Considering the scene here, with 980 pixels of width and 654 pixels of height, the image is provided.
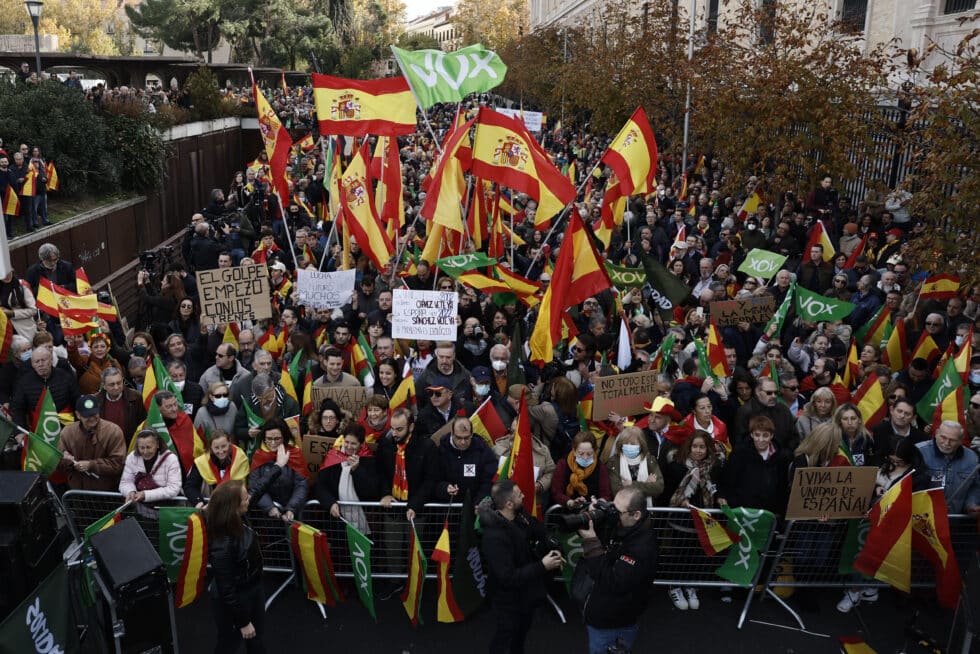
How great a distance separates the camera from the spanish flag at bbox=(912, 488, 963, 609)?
607 cm

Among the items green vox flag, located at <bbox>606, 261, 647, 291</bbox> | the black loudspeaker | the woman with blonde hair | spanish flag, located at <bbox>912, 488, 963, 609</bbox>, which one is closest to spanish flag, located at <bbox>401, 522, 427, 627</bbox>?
the black loudspeaker

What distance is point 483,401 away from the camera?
25.4ft

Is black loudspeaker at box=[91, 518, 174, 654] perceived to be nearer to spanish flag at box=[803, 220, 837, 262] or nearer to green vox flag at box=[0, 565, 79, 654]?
green vox flag at box=[0, 565, 79, 654]

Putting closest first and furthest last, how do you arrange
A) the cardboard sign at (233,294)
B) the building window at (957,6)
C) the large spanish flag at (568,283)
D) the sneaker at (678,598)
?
1. the sneaker at (678,598)
2. the large spanish flag at (568,283)
3. the cardboard sign at (233,294)
4. the building window at (957,6)

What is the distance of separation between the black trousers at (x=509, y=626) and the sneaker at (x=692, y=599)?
1.76 m

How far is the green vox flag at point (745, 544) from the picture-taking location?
648 centimetres

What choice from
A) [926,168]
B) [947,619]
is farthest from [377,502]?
[926,168]

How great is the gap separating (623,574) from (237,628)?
8.07 feet

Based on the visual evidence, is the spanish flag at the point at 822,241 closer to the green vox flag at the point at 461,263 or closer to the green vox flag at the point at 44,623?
the green vox flag at the point at 461,263

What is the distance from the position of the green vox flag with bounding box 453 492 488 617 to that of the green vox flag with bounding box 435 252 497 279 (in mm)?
4068

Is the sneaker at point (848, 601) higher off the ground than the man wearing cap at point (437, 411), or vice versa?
the man wearing cap at point (437, 411)

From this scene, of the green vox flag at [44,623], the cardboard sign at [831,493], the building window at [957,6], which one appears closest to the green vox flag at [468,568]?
the cardboard sign at [831,493]

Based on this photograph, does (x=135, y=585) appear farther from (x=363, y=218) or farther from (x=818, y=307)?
(x=818, y=307)

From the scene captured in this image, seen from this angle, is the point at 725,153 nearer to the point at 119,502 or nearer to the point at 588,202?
the point at 588,202
